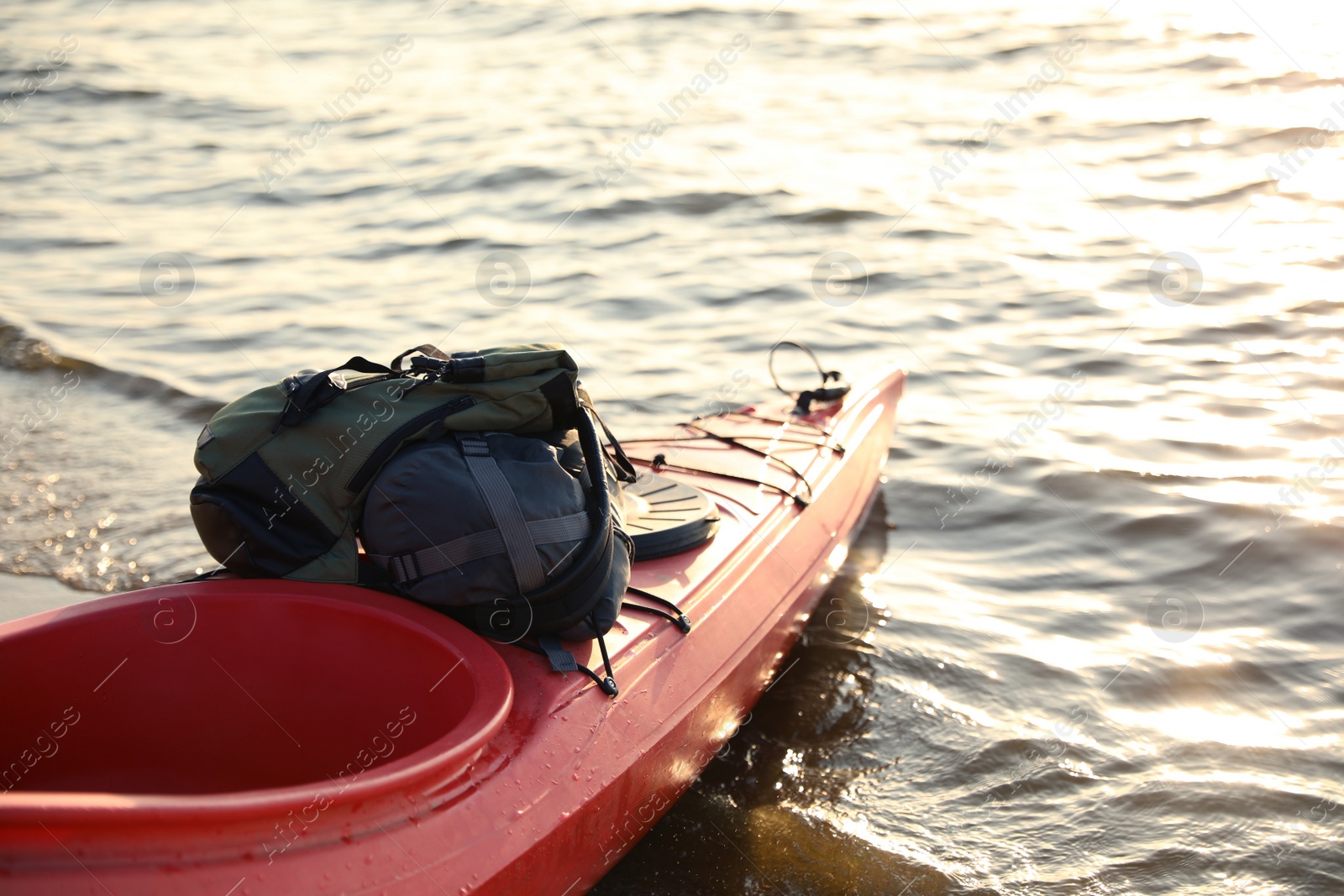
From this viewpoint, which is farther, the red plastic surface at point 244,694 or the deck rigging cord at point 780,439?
the deck rigging cord at point 780,439

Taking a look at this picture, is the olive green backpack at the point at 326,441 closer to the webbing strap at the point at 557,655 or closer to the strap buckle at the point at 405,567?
the strap buckle at the point at 405,567

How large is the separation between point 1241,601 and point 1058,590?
0.68 meters

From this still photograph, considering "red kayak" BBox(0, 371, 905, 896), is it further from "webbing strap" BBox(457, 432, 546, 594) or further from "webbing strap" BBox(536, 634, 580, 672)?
"webbing strap" BBox(457, 432, 546, 594)

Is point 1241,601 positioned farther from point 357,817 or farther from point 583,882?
point 357,817

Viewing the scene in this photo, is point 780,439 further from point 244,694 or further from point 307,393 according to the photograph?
point 244,694

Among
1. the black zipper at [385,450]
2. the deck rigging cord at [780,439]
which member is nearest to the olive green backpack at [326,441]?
the black zipper at [385,450]

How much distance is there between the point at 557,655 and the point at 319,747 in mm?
549

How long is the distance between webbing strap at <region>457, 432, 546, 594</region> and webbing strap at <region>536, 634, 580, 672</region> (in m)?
0.21

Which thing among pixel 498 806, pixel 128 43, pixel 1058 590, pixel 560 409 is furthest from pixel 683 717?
pixel 128 43

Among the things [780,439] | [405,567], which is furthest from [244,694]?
[780,439]

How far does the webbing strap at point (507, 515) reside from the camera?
2250 millimetres

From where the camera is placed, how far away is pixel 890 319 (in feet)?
21.6

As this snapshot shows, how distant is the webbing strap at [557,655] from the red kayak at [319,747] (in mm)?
25

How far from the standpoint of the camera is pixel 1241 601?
4.10 m
